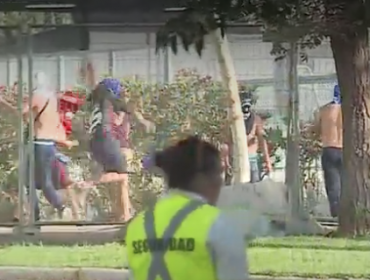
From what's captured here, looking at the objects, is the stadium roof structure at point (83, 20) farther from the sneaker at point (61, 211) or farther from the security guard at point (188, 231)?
the security guard at point (188, 231)

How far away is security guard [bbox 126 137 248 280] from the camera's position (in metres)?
3.06

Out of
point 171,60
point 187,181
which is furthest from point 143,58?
point 187,181

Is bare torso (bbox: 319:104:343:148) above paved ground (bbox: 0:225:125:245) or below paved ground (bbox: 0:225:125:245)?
above

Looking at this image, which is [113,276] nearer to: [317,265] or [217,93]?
[317,265]

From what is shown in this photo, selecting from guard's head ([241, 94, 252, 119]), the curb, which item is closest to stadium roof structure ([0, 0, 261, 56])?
guard's head ([241, 94, 252, 119])

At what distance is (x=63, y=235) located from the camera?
9.27 m

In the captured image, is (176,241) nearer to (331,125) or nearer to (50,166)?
(331,125)

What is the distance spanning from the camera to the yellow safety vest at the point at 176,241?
3.08 metres

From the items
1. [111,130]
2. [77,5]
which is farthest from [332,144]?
[77,5]

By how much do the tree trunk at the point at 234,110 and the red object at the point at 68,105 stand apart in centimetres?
136

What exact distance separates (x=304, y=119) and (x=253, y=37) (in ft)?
3.03

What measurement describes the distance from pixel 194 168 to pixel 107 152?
247 inches

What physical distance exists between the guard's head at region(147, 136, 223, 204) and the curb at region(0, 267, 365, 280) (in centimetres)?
402

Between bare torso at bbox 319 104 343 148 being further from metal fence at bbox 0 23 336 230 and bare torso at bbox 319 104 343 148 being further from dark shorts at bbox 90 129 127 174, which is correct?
dark shorts at bbox 90 129 127 174
